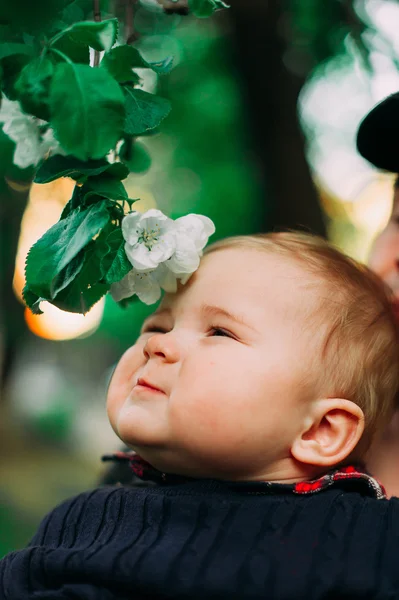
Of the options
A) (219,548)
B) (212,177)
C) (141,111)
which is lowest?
(212,177)

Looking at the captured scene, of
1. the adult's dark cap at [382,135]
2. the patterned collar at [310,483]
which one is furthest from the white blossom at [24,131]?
the adult's dark cap at [382,135]

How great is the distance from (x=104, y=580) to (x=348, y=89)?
251cm

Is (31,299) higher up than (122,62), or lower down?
lower down

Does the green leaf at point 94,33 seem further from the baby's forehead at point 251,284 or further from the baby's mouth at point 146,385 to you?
the baby's mouth at point 146,385

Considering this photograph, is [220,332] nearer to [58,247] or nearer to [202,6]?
[58,247]

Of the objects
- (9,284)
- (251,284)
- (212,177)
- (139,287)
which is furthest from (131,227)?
(212,177)

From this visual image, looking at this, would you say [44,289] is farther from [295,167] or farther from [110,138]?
[295,167]

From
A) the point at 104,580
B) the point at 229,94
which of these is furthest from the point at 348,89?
the point at 104,580

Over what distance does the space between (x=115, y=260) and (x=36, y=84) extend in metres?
0.30

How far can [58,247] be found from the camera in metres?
1.08

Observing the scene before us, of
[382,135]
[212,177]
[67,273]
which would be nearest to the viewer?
[67,273]

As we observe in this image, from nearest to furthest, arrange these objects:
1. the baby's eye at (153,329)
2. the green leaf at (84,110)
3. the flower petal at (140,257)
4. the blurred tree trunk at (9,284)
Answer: the green leaf at (84,110) < the flower petal at (140,257) < the baby's eye at (153,329) < the blurred tree trunk at (9,284)

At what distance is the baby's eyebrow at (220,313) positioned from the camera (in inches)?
48.4

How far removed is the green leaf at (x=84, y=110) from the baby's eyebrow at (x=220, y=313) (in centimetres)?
39
